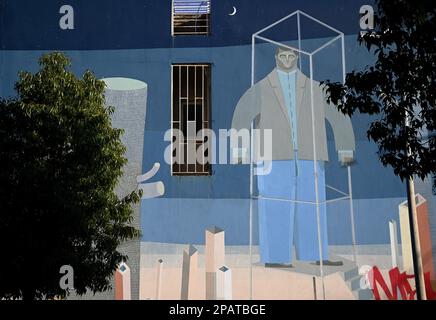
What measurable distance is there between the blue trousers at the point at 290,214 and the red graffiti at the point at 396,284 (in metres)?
1.06

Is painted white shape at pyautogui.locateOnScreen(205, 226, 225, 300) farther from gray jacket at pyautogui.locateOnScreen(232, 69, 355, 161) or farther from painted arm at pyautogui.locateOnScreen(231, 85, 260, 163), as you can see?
gray jacket at pyautogui.locateOnScreen(232, 69, 355, 161)

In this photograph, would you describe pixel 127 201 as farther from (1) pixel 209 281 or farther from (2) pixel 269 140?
(2) pixel 269 140

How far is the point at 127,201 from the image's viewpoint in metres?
12.3

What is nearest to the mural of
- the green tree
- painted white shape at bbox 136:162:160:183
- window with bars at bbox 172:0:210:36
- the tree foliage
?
painted white shape at bbox 136:162:160:183

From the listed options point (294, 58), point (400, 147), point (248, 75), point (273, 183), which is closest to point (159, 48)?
point (248, 75)

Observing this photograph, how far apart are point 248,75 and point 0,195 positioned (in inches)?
208

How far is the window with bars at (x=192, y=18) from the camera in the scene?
13422 mm

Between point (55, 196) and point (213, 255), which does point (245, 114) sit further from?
A: point (55, 196)

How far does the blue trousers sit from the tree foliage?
14.4 feet

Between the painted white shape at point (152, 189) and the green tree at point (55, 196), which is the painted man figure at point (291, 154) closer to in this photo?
the painted white shape at point (152, 189)

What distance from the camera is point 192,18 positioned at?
529 inches

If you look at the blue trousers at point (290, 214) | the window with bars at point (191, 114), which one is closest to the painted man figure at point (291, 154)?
the blue trousers at point (290, 214)

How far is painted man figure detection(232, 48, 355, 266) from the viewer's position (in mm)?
12711

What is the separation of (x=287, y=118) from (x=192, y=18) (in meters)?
2.84
